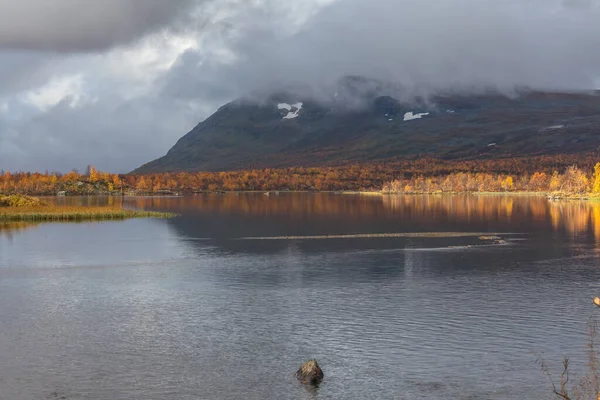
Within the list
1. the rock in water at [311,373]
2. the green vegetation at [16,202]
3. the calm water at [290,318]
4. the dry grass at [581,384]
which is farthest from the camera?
the green vegetation at [16,202]

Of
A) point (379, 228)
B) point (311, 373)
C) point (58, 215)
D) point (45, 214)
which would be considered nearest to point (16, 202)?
point (45, 214)

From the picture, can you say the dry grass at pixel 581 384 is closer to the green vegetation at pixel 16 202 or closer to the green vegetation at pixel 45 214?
the green vegetation at pixel 45 214

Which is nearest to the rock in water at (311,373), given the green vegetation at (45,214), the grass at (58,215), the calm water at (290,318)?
the calm water at (290,318)

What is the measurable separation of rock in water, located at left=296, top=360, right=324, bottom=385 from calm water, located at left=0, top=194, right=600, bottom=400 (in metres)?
0.70

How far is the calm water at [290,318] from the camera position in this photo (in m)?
36.8

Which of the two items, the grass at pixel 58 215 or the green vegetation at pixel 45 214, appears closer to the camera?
the grass at pixel 58 215

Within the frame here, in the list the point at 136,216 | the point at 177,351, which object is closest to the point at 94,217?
the point at 136,216

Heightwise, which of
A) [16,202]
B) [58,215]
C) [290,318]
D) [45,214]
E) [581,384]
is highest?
[16,202]

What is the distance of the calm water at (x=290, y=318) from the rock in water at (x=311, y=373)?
2.28 feet

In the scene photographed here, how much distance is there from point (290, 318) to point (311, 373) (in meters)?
14.3

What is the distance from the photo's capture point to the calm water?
36.8 metres

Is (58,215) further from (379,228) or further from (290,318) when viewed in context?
(290,318)

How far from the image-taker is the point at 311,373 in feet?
121

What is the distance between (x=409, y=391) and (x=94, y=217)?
133584mm
